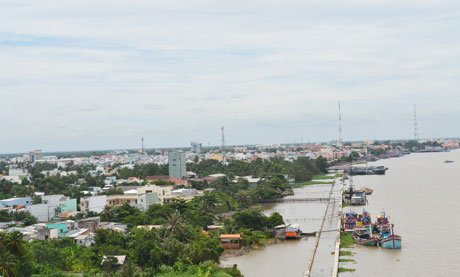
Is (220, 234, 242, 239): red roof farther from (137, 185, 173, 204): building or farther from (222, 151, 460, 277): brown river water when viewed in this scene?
(137, 185, 173, 204): building

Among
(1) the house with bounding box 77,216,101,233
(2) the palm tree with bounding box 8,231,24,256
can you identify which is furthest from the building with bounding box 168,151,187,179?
(2) the palm tree with bounding box 8,231,24,256

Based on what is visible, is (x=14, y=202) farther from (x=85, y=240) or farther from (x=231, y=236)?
(x=231, y=236)

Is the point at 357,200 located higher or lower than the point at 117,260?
lower

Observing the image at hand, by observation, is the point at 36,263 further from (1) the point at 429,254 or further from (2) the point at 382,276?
(1) the point at 429,254

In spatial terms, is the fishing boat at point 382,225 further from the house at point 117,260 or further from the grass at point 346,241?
the house at point 117,260

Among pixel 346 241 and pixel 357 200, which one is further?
pixel 357 200

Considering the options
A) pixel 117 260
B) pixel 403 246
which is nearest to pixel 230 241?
pixel 117 260
